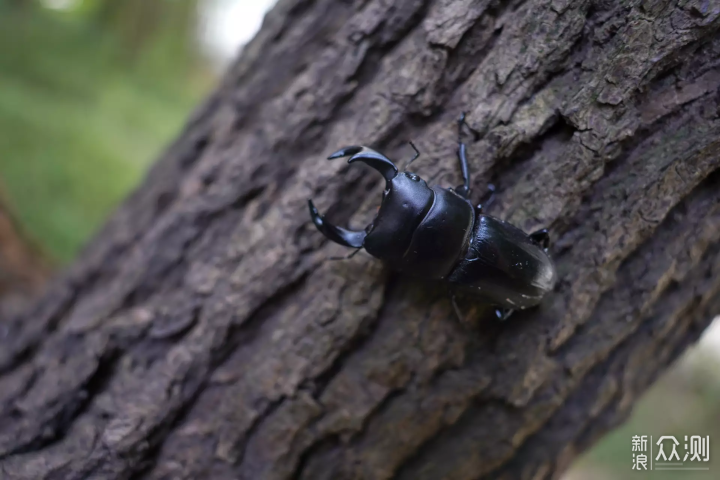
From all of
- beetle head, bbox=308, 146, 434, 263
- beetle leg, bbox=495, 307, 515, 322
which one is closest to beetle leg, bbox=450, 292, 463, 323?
beetle leg, bbox=495, 307, 515, 322

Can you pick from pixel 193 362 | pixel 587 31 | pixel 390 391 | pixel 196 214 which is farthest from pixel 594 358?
pixel 196 214

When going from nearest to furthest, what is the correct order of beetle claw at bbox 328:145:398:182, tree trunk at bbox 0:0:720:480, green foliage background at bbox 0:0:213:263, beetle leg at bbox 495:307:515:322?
tree trunk at bbox 0:0:720:480, beetle claw at bbox 328:145:398:182, beetle leg at bbox 495:307:515:322, green foliage background at bbox 0:0:213:263

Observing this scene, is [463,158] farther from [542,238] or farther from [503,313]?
[503,313]

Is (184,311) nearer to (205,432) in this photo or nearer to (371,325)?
(205,432)

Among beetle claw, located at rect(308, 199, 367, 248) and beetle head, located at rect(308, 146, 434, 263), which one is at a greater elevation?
beetle head, located at rect(308, 146, 434, 263)

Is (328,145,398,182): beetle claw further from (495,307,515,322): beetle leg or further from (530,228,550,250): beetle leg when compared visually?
(495,307,515,322): beetle leg

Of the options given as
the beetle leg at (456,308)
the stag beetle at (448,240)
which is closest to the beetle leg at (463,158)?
the stag beetle at (448,240)

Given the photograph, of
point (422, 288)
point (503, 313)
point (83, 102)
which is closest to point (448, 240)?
point (422, 288)
